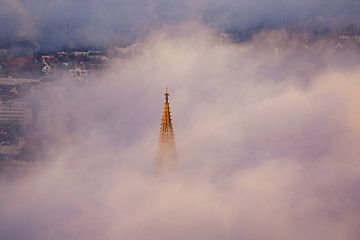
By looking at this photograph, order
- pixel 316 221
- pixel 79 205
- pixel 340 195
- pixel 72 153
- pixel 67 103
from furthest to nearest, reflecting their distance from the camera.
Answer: pixel 72 153 < pixel 67 103 < pixel 79 205 < pixel 340 195 < pixel 316 221

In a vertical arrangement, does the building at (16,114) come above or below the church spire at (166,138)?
above

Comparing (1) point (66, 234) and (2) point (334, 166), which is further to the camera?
(2) point (334, 166)

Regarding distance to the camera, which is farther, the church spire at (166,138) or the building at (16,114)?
the building at (16,114)

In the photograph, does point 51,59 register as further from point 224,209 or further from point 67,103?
point 224,209

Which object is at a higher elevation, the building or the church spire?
the building

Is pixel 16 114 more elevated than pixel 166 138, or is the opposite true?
pixel 16 114

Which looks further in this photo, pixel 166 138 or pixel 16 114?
pixel 16 114

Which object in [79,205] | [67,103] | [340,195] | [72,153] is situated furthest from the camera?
[72,153]

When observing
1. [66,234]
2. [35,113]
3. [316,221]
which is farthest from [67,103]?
[316,221]

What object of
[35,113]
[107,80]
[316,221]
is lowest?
[316,221]

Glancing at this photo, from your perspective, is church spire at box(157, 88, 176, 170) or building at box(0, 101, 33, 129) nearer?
church spire at box(157, 88, 176, 170)

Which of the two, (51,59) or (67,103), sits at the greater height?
(51,59)
